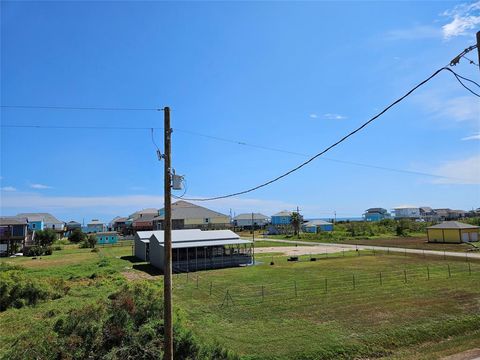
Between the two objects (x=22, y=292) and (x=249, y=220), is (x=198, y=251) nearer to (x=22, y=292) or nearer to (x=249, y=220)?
(x=22, y=292)

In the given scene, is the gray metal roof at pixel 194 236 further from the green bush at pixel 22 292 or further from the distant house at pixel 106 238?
the distant house at pixel 106 238

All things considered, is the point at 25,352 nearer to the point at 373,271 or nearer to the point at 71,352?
the point at 71,352

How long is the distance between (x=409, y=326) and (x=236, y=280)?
16.6 m

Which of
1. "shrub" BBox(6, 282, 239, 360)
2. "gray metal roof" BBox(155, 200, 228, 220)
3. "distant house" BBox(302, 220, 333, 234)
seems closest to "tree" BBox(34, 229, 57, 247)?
"gray metal roof" BBox(155, 200, 228, 220)

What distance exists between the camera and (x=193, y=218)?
9400cm

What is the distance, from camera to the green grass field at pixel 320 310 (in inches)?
609

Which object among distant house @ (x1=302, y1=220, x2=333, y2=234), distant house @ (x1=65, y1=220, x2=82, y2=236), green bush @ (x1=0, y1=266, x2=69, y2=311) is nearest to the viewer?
green bush @ (x1=0, y1=266, x2=69, y2=311)

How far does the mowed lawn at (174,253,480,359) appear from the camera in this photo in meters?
15.4

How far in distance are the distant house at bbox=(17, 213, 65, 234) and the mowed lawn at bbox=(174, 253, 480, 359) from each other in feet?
292

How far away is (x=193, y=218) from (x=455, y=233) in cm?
5932

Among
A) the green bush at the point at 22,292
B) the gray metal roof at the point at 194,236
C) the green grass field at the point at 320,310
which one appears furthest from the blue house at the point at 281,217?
the green bush at the point at 22,292

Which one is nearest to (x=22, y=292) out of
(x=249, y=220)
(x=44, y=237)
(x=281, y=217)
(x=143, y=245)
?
(x=143, y=245)

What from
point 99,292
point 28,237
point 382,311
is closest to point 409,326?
point 382,311

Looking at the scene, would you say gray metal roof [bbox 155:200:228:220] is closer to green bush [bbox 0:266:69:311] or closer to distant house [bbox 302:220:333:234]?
distant house [bbox 302:220:333:234]
